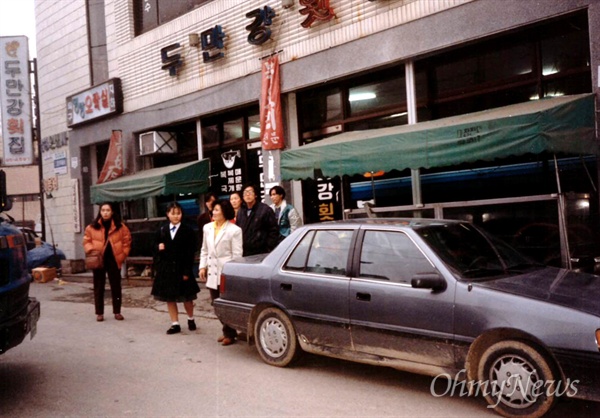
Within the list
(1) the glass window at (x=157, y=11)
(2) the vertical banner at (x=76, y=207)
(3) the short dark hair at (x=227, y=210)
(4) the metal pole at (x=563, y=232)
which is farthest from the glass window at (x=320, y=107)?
(2) the vertical banner at (x=76, y=207)

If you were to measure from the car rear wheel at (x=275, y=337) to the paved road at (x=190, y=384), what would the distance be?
127 millimetres

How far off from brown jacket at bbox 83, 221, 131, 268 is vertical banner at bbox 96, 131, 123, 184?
6.17 metres

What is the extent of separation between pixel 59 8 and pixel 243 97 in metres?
8.96

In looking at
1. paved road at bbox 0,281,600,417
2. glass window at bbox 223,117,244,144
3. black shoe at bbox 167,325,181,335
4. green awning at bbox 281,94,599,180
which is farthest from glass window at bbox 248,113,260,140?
paved road at bbox 0,281,600,417

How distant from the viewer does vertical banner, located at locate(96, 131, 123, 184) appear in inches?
572

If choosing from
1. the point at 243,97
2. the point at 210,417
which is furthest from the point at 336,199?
the point at 210,417

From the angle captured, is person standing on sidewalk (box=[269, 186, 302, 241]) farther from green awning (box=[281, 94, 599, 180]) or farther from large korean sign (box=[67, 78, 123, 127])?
large korean sign (box=[67, 78, 123, 127])

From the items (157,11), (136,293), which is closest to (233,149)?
(136,293)

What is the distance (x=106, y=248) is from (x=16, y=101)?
1016 cm

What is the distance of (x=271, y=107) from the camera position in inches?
429

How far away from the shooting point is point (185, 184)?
1223 cm

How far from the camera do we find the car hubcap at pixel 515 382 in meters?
4.02

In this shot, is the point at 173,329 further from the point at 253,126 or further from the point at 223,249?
the point at 253,126

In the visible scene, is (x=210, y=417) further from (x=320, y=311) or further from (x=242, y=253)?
(x=242, y=253)
